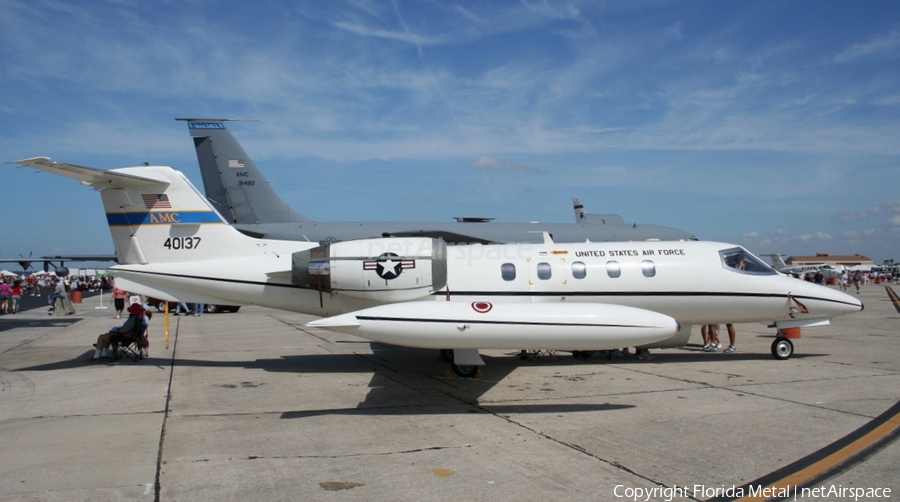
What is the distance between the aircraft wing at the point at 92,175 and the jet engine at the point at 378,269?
336 centimetres

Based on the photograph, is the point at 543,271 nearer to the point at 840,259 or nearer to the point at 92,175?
the point at 92,175

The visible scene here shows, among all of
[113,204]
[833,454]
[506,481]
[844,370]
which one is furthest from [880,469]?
[113,204]

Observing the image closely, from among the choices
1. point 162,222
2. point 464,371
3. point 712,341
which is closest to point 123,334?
point 162,222

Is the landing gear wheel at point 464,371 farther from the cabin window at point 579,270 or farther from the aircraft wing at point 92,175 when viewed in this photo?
the aircraft wing at point 92,175

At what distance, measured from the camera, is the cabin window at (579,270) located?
1188 centimetres

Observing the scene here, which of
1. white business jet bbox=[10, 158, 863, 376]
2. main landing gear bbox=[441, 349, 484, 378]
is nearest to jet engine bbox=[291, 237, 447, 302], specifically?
white business jet bbox=[10, 158, 863, 376]

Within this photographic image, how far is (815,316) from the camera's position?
12336 millimetres

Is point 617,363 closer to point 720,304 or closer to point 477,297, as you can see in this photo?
point 720,304

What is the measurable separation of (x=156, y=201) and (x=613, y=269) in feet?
28.8

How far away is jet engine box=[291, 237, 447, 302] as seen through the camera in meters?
11.0

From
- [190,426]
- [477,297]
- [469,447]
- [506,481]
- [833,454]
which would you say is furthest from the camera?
[477,297]

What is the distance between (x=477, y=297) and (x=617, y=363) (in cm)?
310

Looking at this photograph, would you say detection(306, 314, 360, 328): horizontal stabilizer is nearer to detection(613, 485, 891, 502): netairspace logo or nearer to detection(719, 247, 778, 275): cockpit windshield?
detection(613, 485, 891, 502): netairspace logo

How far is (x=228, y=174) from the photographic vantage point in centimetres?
2578
